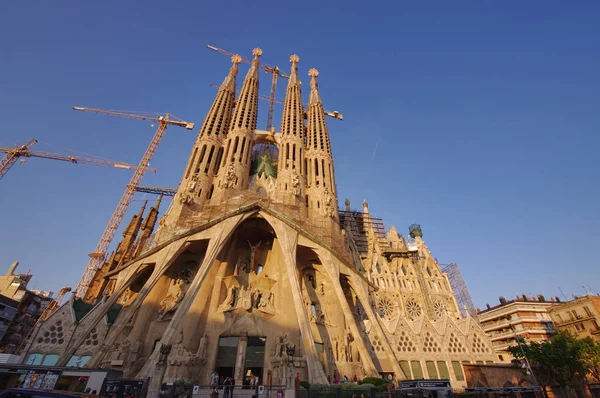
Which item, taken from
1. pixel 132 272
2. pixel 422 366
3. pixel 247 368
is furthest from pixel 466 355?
pixel 132 272

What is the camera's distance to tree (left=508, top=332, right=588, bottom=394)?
23969mm

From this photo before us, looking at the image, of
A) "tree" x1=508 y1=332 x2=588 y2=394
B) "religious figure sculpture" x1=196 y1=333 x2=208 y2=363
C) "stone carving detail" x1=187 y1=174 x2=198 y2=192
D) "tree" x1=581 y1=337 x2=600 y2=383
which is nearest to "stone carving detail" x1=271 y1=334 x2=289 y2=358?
"religious figure sculpture" x1=196 y1=333 x2=208 y2=363

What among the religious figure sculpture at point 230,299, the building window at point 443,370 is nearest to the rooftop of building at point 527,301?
the building window at point 443,370

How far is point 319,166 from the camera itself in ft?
120

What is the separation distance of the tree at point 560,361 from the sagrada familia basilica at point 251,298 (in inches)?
207

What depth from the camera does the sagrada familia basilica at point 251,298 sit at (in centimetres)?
2050

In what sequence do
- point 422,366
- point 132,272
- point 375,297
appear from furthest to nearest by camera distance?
point 375,297 → point 422,366 → point 132,272

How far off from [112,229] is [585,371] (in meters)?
63.7

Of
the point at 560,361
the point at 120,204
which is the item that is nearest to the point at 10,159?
the point at 120,204

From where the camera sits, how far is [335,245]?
93.1 feet

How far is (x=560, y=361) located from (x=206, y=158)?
38.0 meters

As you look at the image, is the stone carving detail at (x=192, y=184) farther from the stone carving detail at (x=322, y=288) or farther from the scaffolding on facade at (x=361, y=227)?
the scaffolding on facade at (x=361, y=227)

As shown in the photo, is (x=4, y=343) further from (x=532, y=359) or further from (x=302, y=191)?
(x=532, y=359)

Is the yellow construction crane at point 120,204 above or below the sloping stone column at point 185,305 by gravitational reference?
above
